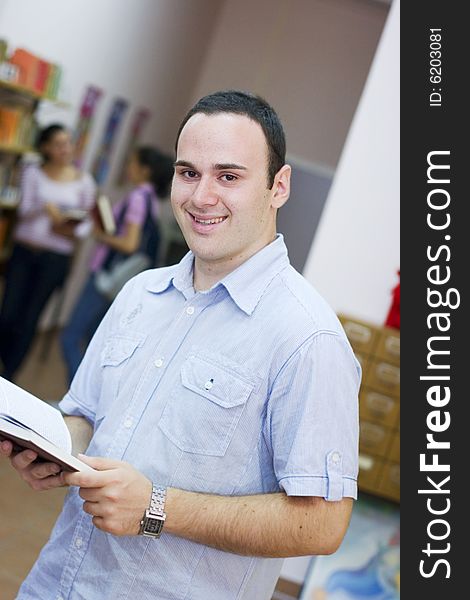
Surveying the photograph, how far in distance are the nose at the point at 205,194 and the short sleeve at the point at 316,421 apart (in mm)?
311

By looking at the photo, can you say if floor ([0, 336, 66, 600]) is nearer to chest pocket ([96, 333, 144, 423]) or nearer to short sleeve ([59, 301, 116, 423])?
short sleeve ([59, 301, 116, 423])

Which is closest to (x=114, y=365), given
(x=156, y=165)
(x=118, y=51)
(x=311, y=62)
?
(x=156, y=165)

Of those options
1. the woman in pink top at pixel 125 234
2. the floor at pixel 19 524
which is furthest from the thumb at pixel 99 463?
the woman in pink top at pixel 125 234

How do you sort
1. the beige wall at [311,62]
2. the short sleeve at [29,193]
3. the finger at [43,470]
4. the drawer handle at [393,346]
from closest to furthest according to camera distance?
the finger at [43,470]
the drawer handle at [393,346]
the short sleeve at [29,193]
the beige wall at [311,62]

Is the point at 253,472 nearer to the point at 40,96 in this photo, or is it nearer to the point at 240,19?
the point at 40,96

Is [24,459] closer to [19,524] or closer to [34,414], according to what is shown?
[34,414]

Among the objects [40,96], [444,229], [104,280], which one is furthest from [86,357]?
[40,96]

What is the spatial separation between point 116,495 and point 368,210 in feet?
10.3

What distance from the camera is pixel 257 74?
35.3ft

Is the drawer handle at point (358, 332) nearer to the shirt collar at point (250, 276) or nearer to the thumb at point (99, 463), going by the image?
the shirt collar at point (250, 276)

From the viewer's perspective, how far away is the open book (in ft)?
5.37

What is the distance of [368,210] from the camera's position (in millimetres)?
4637

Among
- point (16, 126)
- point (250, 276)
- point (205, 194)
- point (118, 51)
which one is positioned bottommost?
point (250, 276)

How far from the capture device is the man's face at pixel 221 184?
1811 millimetres
